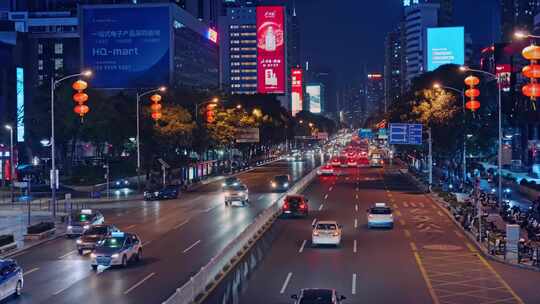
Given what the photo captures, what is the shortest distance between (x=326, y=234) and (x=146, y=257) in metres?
9.58

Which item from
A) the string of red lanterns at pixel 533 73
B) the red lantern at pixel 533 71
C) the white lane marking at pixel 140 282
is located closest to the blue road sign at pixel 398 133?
the white lane marking at pixel 140 282

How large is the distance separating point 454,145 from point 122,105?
46047 millimetres

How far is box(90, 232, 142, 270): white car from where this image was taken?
3325cm

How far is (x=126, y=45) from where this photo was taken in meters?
168

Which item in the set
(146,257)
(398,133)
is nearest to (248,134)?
(398,133)

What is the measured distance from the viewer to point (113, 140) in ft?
322

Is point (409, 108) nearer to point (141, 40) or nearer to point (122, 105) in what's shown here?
point (122, 105)

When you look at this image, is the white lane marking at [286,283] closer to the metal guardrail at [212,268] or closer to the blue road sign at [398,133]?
the metal guardrail at [212,268]

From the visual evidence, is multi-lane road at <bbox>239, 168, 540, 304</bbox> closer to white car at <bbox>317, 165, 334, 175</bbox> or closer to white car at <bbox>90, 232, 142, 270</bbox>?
white car at <bbox>90, 232, 142, 270</bbox>

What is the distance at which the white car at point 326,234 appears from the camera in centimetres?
3966

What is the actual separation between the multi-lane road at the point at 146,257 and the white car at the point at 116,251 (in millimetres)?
444

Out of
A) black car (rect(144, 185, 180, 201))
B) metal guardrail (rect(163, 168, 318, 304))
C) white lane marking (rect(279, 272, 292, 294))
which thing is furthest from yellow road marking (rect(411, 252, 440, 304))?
black car (rect(144, 185, 180, 201))

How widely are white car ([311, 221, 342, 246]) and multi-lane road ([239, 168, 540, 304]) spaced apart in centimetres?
43

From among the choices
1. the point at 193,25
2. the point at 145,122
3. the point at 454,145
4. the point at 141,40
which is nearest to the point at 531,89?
the point at 454,145
